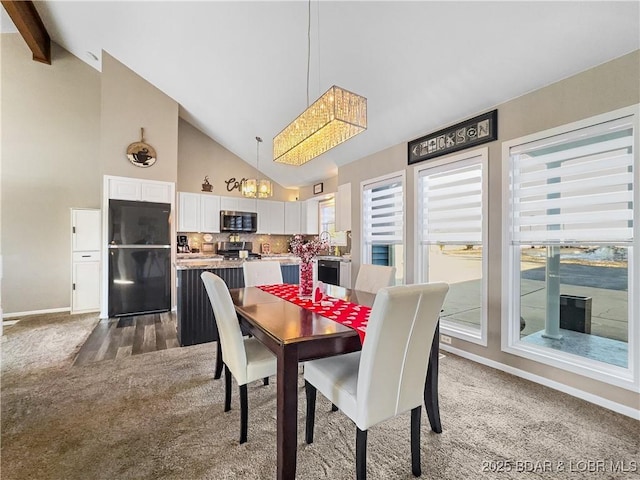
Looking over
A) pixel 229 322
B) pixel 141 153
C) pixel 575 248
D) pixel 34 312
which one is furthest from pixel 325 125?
pixel 34 312

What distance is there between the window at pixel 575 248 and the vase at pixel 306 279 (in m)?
1.83

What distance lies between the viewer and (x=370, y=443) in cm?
173

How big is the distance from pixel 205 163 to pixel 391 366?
20.1 ft

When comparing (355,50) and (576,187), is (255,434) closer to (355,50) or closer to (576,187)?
(576,187)

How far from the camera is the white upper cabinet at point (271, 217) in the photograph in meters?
6.57

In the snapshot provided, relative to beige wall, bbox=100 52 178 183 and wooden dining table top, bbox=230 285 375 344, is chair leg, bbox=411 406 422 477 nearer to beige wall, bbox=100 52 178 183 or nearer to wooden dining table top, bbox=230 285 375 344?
wooden dining table top, bbox=230 285 375 344

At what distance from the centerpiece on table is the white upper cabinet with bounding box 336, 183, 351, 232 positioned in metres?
2.63

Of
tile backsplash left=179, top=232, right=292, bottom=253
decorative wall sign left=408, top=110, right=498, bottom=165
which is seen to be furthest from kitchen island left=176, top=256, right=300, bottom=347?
tile backsplash left=179, top=232, right=292, bottom=253

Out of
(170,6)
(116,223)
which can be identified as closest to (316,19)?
(170,6)

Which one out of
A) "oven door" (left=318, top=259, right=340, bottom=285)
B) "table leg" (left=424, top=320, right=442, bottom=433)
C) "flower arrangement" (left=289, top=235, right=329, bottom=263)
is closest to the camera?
"table leg" (left=424, top=320, right=442, bottom=433)

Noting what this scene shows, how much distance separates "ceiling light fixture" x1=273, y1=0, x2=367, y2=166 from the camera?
1856 millimetres

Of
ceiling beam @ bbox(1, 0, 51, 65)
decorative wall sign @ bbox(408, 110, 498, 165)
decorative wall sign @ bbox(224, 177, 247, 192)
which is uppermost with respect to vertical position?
ceiling beam @ bbox(1, 0, 51, 65)

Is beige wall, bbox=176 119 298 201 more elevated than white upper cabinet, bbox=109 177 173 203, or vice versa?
beige wall, bbox=176 119 298 201

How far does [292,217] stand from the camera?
22.5 ft
